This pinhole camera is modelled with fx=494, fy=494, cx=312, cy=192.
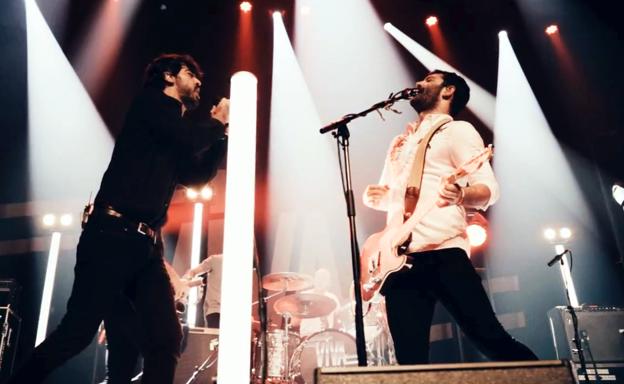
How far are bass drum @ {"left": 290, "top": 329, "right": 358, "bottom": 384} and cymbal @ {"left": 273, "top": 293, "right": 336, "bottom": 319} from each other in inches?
11.6

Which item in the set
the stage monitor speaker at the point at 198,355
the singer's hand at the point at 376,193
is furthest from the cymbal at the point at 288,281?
the singer's hand at the point at 376,193

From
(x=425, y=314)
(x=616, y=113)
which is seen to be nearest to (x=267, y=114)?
(x=616, y=113)

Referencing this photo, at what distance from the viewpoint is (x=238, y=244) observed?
246 cm

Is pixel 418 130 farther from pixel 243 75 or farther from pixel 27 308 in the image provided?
pixel 27 308

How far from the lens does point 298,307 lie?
21.5 feet

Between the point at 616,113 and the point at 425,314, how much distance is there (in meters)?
7.27

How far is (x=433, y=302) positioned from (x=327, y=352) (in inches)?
189

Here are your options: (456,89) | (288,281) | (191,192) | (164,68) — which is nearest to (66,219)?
(288,281)

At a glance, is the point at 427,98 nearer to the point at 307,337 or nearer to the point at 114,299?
the point at 114,299

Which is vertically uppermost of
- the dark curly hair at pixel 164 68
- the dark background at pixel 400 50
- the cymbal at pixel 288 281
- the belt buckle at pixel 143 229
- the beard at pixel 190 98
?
the dark background at pixel 400 50

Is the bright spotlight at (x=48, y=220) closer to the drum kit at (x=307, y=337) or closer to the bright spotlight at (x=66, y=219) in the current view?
the bright spotlight at (x=66, y=219)

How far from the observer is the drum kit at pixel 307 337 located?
586cm

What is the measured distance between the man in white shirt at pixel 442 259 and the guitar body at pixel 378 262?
0.04m

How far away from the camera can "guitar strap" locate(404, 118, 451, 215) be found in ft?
8.01
